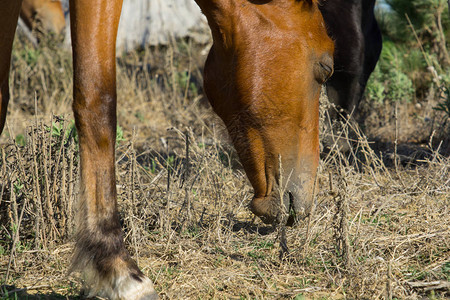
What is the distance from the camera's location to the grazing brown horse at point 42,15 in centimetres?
679

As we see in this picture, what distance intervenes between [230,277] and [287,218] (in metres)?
0.41

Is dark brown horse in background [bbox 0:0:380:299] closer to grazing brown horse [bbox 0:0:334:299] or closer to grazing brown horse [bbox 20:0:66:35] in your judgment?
grazing brown horse [bbox 0:0:334:299]

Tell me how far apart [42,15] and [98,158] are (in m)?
5.42

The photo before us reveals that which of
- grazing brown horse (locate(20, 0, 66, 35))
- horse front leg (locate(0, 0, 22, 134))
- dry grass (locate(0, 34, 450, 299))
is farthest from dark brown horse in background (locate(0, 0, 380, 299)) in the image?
grazing brown horse (locate(20, 0, 66, 35))

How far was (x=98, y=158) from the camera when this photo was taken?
216 cm

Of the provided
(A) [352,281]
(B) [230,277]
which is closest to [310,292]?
(A) [352,281]

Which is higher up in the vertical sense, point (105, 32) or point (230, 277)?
point (105, 32)

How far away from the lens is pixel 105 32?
2.19 m

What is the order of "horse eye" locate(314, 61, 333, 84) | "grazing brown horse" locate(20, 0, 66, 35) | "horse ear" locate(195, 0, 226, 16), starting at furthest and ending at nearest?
1. "grazing brown horse" locate(20, 0, 66, 35)
2. "horse eye" locate(314, 61, 333, 84)
3. "horse ear" locate(195, 0, 226, 16)

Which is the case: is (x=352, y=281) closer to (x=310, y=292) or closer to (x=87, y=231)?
(x=310, y=292)

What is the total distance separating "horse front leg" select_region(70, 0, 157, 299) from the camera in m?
2.09

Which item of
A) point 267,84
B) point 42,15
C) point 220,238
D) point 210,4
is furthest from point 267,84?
point 42,15

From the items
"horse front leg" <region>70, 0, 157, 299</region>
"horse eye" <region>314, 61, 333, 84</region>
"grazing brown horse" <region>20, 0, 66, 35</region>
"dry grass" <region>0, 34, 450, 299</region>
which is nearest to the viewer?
"horse front leg" <region>70, 0, 157, 299</region>

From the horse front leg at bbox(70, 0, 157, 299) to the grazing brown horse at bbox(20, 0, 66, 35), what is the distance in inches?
200
